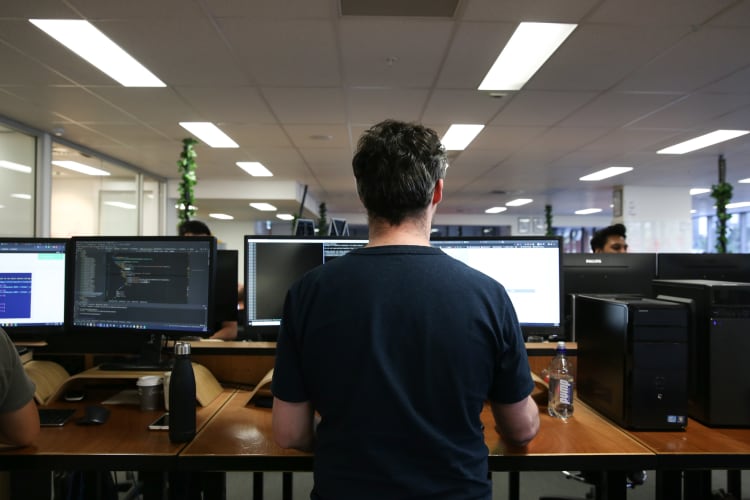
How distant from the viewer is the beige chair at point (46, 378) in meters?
1.53

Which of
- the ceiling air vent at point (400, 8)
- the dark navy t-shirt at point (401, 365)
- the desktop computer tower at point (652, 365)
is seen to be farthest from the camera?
the ceiling air vent at point (400, 8)

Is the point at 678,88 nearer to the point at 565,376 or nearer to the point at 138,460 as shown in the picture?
the point at 565,376

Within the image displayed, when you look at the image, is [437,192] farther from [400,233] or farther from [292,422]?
[292,422]

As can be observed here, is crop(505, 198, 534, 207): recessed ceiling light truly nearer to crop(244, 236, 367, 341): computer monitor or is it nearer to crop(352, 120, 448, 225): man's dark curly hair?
crop(244, 236, 367, 341): computer monitor

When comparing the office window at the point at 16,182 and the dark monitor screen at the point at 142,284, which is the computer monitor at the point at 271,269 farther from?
the office window at the point at 16,182

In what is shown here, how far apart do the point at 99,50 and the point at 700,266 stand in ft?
12.9

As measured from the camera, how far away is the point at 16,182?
16.5 ft

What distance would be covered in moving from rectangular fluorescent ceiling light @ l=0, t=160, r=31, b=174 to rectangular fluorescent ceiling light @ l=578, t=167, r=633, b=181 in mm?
7762

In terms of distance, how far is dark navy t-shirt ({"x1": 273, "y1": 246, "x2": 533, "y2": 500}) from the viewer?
2.75ft

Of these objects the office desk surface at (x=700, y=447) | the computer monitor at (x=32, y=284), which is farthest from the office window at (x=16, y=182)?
the office desk surface at (x=700, y=447)

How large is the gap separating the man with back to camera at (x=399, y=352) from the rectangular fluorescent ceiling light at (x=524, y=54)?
8.06 feet

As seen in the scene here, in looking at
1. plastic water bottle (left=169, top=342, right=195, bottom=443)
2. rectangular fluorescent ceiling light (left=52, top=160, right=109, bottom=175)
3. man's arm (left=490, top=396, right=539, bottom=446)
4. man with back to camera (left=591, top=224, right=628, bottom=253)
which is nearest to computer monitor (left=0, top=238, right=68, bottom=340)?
plastic water bottle (left=169, top=342, right=195, bottom=443)

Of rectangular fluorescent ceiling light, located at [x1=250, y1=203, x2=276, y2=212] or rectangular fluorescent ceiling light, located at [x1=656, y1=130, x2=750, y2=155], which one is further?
rectangular fluorescent ceiling light, located at [x1=250, y1=203, x2=276, y2=212]

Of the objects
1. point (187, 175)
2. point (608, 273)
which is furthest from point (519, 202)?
point (608, 273)
